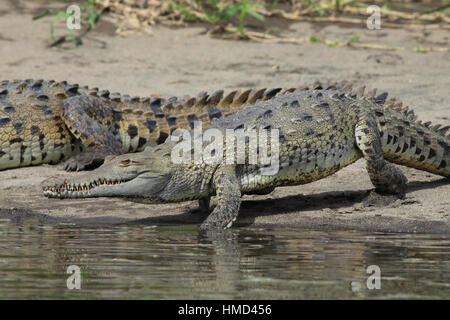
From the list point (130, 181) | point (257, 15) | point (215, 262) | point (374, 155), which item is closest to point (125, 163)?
point (130, 181)

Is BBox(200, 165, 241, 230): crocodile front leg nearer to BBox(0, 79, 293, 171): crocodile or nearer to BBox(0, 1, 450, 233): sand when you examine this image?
BBox(0, 1, 450, 233): sand

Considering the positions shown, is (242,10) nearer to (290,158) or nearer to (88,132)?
(88,132)

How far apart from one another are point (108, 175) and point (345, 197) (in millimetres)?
2031

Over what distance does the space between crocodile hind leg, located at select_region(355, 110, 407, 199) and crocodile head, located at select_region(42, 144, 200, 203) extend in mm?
1404

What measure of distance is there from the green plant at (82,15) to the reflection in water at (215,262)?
563 centimetres

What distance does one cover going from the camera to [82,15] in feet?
41.4

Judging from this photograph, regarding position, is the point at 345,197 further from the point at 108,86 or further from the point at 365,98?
the point at 108,86

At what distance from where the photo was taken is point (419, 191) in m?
7.23

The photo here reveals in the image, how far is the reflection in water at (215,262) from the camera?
457cm

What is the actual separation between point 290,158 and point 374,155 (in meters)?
0.69

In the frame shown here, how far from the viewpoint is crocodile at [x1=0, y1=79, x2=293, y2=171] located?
28.4 feet

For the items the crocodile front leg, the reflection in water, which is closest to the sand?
the crocodile front leg
